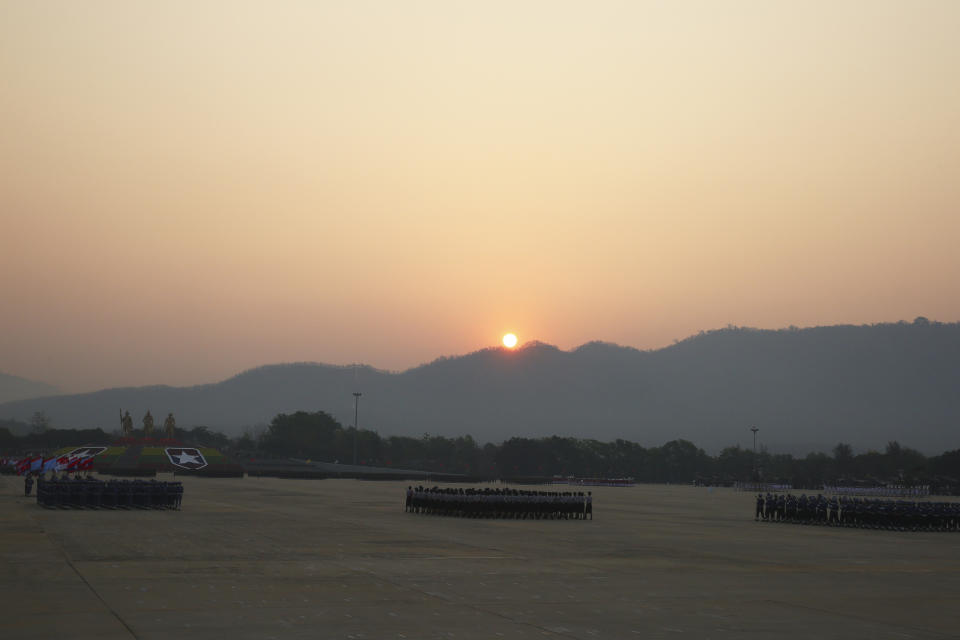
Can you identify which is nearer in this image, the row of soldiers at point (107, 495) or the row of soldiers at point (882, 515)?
the row of soldiers at point (882, 515)

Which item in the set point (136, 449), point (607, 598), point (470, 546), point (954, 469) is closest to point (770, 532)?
point (470, 546)

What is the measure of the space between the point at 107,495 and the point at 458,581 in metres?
28.5

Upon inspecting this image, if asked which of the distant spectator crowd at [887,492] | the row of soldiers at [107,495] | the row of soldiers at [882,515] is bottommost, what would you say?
the distant spectator crowd at [887,492]

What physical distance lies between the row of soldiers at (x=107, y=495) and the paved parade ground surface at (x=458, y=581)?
23.1ft

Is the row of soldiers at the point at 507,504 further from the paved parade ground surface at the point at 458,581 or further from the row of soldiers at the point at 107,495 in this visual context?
the row of soldiers at the point at 107,495

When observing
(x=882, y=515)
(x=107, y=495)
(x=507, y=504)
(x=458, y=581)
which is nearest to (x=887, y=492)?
(x=882, y=515)

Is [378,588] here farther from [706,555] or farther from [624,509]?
[624,509]

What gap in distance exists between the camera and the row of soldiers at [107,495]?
44469mm

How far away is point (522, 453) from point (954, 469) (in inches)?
2894

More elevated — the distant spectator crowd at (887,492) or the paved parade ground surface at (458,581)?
the paved parade ground surface at (458,581)

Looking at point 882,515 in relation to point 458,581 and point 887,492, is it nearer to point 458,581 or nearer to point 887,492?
point 458,581

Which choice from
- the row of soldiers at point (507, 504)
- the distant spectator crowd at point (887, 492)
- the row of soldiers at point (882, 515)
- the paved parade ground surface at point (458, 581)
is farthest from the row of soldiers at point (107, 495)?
the distant spectator crowd at point (887, 492)

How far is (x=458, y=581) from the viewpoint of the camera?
2122cm

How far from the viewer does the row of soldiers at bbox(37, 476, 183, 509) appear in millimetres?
44469
